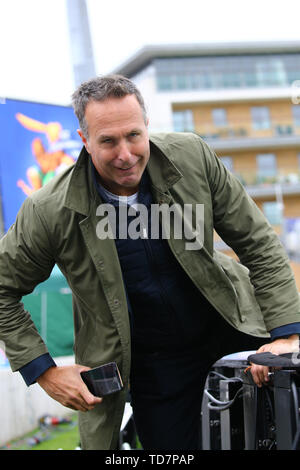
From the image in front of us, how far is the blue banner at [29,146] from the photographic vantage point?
5.77 metres

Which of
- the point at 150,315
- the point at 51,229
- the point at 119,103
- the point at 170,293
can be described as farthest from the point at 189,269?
the point at 119,103

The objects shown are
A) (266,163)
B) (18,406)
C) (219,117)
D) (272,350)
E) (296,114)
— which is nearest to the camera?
(272,350)

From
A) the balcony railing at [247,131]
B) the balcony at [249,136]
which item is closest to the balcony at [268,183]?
the balcony at [249,136]

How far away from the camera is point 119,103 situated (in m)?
1.94

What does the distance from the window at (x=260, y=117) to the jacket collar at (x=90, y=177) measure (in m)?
36.4

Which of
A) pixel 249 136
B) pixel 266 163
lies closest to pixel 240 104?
pixel 249 136

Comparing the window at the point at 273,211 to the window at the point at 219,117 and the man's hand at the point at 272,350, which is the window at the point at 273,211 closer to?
the window at the point at 219,117

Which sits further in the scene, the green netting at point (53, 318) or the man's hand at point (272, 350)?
the green netting at point (53, 318)

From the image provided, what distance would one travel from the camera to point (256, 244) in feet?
6.95

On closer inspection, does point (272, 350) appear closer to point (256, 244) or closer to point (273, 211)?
point (256, 244)

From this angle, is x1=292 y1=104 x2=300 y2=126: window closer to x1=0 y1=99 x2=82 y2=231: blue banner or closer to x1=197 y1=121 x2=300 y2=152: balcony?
x1=197 y1=121 x2=300 y2=152: balcony

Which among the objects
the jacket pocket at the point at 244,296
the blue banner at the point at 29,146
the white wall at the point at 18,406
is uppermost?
the blue banner at the point at 29,146

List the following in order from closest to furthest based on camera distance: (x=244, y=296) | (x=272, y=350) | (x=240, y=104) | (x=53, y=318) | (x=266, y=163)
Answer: (x=272, y=350) < (x=244, y=296) < (x=53, y=318) < (x=266, y=163) < (x=240, y=104)

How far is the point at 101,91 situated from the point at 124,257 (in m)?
0.67
